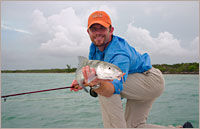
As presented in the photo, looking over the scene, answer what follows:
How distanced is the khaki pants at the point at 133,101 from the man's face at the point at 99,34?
2.60ft

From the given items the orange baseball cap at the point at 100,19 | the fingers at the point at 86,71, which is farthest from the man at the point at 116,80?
the fingers at the point at 86,71

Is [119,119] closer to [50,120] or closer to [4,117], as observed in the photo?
[50,120]

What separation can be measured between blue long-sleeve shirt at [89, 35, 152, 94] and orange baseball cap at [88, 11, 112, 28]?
308 mm

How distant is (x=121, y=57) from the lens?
233 cm

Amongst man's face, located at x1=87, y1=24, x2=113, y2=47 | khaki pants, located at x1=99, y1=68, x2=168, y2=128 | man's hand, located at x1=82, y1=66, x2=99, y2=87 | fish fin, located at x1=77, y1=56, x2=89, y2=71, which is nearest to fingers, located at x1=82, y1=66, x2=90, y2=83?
man's hand, located at x1=82, y1=66, x2=99, y2=87

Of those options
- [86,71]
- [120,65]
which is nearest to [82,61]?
[86,71]

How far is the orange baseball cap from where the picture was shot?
8.41 feet

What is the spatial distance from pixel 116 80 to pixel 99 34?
2.95ft

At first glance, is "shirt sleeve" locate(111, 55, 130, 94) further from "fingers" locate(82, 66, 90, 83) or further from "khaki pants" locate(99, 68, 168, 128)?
"fingers" locate(82, 66, 90, 83)

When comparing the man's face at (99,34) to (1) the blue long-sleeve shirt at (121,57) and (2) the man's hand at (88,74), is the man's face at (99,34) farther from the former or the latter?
(2) the man's hand at (88,74)

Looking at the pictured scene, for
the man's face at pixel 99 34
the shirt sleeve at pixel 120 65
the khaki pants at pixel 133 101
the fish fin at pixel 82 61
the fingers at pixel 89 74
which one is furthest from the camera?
the man's face at pixel 99 34

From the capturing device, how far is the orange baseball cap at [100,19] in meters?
2.56

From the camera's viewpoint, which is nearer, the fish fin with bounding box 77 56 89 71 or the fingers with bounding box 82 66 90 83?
the fingers with bounding box 82 66 90 83

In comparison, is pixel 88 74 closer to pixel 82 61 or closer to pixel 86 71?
pixel 86 71
